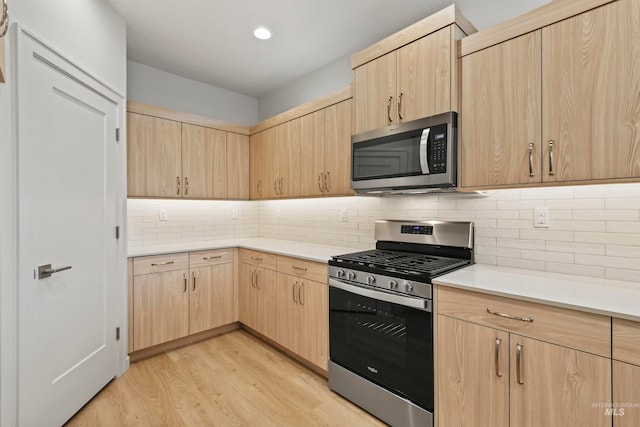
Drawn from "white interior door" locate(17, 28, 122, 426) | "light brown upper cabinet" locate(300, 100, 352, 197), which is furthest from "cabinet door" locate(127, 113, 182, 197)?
"light brown upper cabinet" locate(300, 100, 352, 197)

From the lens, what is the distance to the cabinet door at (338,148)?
8.63 ft

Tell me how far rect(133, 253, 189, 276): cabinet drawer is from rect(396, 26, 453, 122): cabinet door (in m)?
2.34

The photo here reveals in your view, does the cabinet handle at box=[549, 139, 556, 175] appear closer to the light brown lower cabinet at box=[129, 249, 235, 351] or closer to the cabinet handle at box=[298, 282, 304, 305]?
the cabinet handle at box=[298, 282, 304, 305]

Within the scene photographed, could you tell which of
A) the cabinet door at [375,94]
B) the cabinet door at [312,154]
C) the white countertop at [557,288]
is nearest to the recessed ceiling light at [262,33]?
the cabinet door at [312,154]

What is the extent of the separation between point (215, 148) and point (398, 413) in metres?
3.09

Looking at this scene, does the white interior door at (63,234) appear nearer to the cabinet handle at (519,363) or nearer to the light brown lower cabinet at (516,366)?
the light brown lower cabinet at (516,366)

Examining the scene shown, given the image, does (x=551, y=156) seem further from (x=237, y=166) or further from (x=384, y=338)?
(x=237, y=166)

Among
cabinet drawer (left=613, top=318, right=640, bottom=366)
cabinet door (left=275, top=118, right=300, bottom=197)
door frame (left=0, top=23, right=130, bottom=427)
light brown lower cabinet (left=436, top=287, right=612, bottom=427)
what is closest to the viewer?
cabinet drawer (left=613, top=318, right=640, bottom=366)

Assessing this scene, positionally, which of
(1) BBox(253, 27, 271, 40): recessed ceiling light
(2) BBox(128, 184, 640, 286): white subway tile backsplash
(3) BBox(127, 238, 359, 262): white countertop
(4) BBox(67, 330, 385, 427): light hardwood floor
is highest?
(1) BBox(253, 27, 271, 40): recessed ceiling light

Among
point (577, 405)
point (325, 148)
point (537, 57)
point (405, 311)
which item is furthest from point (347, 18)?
point (577, 405)

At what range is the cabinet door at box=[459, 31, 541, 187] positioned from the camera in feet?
5.41

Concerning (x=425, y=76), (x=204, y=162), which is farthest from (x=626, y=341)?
(x=204, y=162)

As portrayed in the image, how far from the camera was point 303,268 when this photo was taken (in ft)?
8.32

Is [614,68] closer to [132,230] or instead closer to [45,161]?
[45,161]
